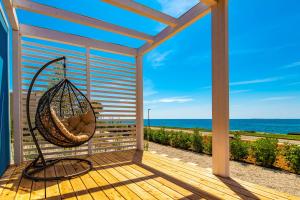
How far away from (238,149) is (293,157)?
1.21 m

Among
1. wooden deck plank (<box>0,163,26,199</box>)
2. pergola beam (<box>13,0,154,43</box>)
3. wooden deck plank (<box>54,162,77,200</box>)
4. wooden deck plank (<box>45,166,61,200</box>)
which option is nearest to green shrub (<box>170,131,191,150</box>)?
pergola beam (<box>13,0,154,43</box>)

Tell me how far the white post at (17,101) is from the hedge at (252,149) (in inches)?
189

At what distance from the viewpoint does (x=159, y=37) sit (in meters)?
3.57

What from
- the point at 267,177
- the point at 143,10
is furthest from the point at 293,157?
the point at 143,10

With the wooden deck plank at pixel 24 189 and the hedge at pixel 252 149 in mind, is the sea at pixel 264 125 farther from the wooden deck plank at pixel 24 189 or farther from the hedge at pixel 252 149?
the wooden deck plank at pixel 24 189

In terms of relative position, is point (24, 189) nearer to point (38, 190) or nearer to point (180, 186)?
point (38, 190)

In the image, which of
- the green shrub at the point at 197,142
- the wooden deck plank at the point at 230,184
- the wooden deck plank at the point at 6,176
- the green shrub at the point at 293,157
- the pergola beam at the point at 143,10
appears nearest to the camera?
the wooden deck plank at the point at 230,184

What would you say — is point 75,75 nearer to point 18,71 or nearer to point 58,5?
point 18,71

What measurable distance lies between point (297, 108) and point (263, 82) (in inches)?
196

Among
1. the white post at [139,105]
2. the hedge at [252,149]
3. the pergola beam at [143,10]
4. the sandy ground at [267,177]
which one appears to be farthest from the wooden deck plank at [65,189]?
the hedge at [252,149]

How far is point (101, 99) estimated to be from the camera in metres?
3.96

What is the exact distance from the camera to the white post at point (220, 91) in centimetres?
231

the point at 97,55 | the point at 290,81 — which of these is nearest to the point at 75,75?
the point at 97,55

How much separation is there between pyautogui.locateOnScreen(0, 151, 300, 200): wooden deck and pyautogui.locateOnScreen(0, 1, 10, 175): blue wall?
9.4 inches
